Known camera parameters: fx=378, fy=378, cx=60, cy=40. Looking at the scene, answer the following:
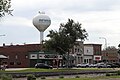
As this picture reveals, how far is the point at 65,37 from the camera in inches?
3017

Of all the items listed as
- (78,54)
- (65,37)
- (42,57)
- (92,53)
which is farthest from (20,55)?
(65,37)

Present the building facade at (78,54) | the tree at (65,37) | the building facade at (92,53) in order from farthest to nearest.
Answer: the building facade at (92,53) < the building facade at (78,54) < the tree at (65,37)

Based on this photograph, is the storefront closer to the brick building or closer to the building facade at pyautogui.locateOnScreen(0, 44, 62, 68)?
the building facade at pyautogui.locateOnScreen(0, 44, 62, 68)

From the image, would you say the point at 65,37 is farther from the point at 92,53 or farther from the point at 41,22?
the point at 92,53

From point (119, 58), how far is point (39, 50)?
53515 mm

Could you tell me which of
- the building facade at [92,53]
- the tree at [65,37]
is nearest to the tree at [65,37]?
the tree at [65,37]

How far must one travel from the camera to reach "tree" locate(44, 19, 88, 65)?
76.8 m

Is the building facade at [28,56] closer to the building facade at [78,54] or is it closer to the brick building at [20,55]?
the brick building at [20,55]

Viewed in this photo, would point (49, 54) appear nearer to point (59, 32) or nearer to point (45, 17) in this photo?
point (45, 17)

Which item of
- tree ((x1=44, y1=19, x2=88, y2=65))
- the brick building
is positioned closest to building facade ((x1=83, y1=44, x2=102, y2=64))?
the brick building

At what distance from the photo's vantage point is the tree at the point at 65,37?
76.8m

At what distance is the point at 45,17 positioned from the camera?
115125 millimetres

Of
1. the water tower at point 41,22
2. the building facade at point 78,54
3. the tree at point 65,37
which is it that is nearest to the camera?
the tree at point 65,37

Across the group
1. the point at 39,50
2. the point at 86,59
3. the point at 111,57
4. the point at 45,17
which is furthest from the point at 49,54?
the point at 111,57
